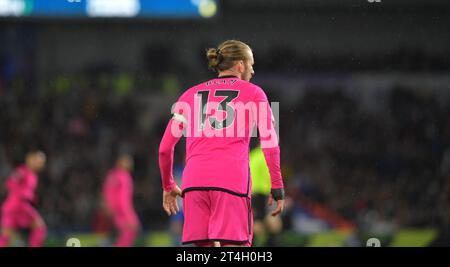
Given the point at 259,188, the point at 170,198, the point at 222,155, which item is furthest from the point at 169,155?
the point at 259,188

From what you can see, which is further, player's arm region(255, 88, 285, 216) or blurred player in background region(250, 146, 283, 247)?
blurred player in background region(250, 146, 283, 247)

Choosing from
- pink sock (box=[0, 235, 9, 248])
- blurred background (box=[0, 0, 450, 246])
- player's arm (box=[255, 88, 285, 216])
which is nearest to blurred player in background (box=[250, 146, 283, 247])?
pink sock (box=[0, 235, 9, 248])

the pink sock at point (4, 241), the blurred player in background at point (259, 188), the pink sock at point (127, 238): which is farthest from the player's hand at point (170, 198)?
the pink sock at point (127, 238)

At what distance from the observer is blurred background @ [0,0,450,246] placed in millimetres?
17484

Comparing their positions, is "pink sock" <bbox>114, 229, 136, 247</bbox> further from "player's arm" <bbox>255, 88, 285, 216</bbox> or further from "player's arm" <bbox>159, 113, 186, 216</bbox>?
"player's arm" <bbox>255, 88, 285, 216</bbox>

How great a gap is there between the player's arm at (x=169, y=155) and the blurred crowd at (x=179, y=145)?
11789 millimetres

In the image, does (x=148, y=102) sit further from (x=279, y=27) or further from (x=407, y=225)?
(x=407, y=225)

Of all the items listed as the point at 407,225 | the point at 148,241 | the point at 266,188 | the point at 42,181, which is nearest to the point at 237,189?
the point at 266,188

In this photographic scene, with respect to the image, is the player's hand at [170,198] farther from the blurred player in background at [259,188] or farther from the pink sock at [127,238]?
the pink sock at [127,238]

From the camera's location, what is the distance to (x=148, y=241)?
47.2 feet

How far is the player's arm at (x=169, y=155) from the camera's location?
4969 mm

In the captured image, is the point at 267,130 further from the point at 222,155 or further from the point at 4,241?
the point at 4,241

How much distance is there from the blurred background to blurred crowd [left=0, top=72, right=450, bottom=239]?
0.09 ft

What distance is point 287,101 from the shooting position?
19.2 m
